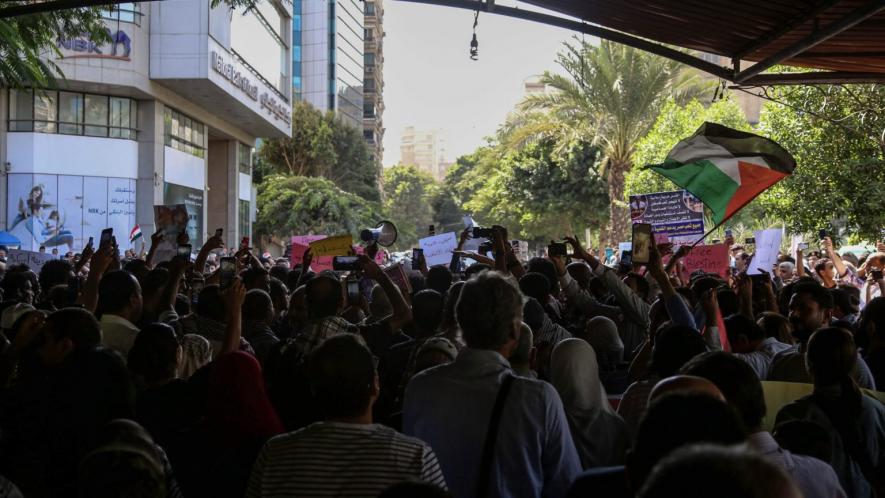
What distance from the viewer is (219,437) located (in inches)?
143

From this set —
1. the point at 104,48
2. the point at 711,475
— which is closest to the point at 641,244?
the point at 711,475

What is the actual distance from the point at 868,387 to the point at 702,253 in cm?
668

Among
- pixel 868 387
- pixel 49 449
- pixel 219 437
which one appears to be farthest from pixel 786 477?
pixel 868 387

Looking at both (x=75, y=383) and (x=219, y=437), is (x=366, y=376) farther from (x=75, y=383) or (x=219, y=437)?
(x=75, y=383)

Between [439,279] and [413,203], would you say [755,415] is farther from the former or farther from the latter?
[413,203]

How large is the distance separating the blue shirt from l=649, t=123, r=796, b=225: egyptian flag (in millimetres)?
6109

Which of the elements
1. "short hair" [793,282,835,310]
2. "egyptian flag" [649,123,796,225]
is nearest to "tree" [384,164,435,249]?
"egyptian flag" [649,123,796,225]

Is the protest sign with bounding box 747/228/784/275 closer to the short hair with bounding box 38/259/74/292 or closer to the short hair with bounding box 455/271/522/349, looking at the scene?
the short hair with bounding box 38/259/74/292

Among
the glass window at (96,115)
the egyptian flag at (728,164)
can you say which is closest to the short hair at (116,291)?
the egyptian flag at (728,164)

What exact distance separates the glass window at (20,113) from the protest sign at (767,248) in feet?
84.0

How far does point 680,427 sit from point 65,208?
31873mm

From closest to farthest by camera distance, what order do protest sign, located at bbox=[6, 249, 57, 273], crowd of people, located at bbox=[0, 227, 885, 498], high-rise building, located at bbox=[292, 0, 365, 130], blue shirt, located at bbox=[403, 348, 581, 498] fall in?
crowd of people, located at bbox=[0, 227, 885, 498]
blue shirt, located at bbox=[403, 348, 581, 498]
protest sign, located at bbox=[6, 249, 57, 273]
high-rise building, located at bbox=[292, 0, 365, 130]

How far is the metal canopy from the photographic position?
21.5 ft

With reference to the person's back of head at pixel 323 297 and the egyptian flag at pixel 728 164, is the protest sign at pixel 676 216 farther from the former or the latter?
the person's back of head at pixel 323 297
